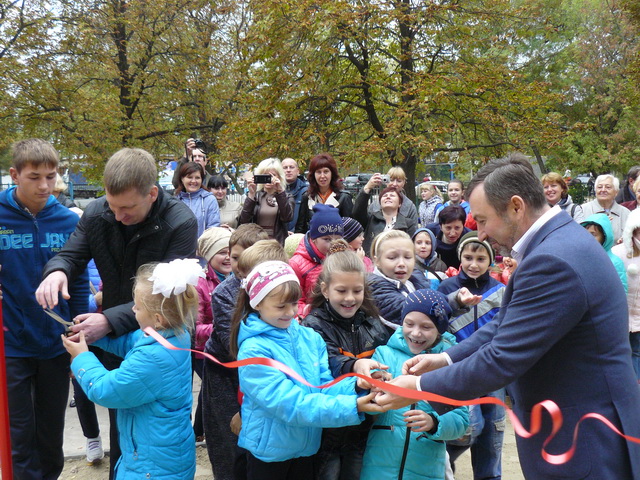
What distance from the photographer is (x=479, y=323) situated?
13.3ft

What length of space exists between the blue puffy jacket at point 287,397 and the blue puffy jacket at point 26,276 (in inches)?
54.5

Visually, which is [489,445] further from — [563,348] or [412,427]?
[563,348]

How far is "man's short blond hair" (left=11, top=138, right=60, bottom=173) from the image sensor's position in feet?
11.1

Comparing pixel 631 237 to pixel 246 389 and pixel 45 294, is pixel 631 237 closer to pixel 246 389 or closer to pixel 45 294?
pixel 246 389

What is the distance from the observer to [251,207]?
5941 mm

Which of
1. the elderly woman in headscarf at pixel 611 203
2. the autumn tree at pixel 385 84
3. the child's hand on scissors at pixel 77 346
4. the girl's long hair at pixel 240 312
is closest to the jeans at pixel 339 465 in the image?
the girl's long hair at pixel 240 312

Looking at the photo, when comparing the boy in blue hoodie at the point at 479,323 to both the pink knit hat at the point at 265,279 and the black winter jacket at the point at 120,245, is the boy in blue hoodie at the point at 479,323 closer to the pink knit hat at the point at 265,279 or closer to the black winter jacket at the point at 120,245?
the pink knit hat at the point at 265,279

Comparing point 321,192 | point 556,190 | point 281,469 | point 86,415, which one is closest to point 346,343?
point 281,469

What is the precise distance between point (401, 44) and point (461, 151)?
2.81 m

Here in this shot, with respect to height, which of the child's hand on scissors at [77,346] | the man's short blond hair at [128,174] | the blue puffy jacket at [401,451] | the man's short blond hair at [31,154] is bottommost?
the blue puffy jacket at [401,451]

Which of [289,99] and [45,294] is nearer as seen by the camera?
[45,294]

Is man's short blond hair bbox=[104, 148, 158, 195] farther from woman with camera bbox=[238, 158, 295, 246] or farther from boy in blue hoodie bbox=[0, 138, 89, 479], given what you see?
woman with camera bbox=[238, 158, 295, 246]

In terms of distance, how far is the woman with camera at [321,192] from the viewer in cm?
648

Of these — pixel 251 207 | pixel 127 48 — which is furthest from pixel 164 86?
pixel 251 207
